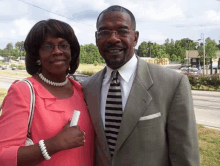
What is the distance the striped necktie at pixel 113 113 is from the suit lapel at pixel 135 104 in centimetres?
9

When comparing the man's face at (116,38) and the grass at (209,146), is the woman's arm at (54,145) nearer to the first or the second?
the man's face at (116,38)

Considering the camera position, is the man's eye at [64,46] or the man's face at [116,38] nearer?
the man's face at [116,38]

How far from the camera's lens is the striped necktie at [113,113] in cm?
194

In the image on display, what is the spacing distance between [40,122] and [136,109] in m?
0.85

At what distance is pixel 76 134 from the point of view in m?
1.82

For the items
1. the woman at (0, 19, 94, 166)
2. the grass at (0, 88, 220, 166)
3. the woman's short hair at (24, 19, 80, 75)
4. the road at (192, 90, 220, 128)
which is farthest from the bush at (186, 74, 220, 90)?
the woman's short hair at (24, 19, 80, 75)

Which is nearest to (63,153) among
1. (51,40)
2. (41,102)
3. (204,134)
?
(41,102)

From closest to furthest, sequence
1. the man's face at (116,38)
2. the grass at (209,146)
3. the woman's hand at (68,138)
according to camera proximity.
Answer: the woman's hand at (68,138)
the man's face at (116,38)
the grass at (209,146)

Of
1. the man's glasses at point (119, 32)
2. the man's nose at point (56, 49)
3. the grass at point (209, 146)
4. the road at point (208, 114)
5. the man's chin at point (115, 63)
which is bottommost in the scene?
the road at point (208, 114)

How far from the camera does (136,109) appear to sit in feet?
6.03

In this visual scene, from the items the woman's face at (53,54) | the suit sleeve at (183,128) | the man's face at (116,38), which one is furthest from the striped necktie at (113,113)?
the woman's face at (53,54)

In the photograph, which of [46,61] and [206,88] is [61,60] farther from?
[206,88]

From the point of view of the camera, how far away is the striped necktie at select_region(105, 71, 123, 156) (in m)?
1.94

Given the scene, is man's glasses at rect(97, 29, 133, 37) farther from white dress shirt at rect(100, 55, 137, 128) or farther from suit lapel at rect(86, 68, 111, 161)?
suit lapel at rect(86, 68, 111, 161)
